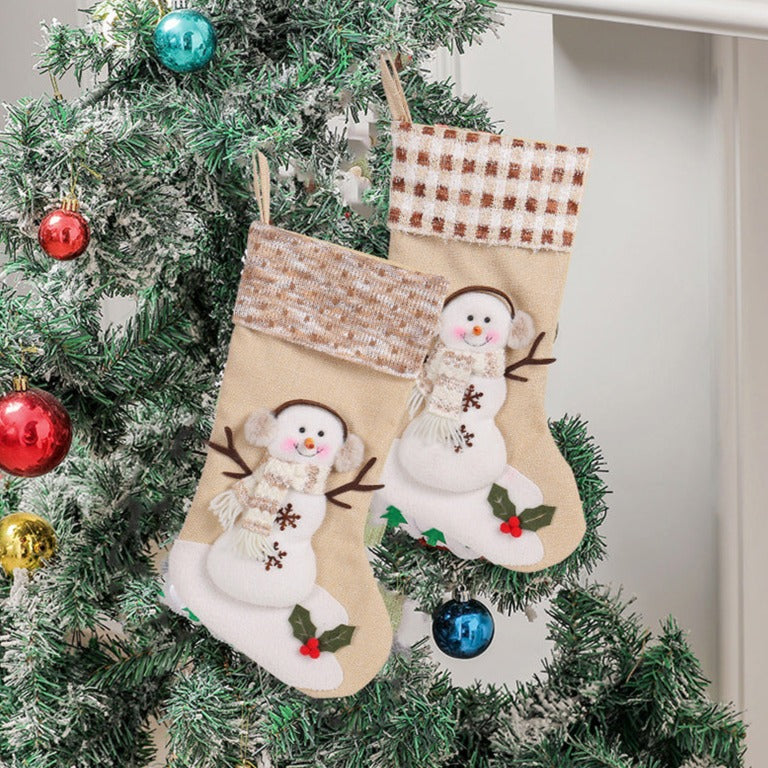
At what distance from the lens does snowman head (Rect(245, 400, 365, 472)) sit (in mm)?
930

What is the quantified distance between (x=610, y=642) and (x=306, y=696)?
354 millimetres

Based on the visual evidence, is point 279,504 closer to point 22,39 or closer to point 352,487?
point 352,487

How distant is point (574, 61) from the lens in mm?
1474

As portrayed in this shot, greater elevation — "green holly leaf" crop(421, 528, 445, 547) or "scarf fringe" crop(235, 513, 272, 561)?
"scarf fringe" crop(235, 513, 272, 561)

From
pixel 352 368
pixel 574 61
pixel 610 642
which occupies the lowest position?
pixel 610 642

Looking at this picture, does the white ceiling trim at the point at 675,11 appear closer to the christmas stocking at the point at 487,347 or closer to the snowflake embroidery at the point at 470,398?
the christmas stocking at the point at 487,347

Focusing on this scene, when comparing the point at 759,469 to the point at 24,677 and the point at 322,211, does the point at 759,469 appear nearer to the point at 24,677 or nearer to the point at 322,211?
the point at 322,211

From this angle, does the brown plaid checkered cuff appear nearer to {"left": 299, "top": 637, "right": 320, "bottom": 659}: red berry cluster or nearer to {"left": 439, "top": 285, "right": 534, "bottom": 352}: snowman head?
{"left": 439, "top": 285, "right": 534, "bottom": 352}: snowman head

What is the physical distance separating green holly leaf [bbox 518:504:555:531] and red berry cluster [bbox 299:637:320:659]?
242mm

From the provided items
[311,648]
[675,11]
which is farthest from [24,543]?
[675,11]

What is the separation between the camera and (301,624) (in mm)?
946

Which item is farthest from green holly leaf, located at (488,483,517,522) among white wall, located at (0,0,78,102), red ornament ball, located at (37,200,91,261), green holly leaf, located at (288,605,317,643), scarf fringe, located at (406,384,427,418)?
white wall, located at (0,0,78,102)

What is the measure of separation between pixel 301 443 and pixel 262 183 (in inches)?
9.4

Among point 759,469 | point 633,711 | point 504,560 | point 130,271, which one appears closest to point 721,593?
point 759,469
